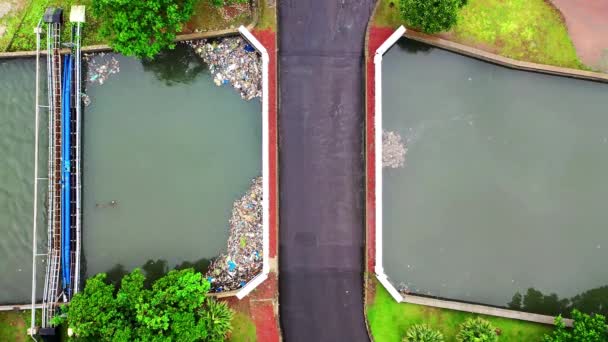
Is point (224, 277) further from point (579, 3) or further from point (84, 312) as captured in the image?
point (579, 3)

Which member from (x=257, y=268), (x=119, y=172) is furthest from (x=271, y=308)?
(x=119, y=172)

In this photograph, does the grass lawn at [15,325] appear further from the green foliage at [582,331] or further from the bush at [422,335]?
the green foliage at [582,331]

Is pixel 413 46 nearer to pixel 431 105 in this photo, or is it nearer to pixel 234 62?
pixel 431 105

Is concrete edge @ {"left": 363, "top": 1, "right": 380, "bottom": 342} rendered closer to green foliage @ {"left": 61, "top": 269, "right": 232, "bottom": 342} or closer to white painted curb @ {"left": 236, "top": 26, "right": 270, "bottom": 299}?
white painted curb @ {"left": 236, "top": 26, "right": 270, "bottom": 299}

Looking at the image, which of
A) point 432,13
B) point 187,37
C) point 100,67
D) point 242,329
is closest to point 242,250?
point 242,329

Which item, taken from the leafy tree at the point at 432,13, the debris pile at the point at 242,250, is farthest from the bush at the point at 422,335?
the leafy tree at the point at 432,13
